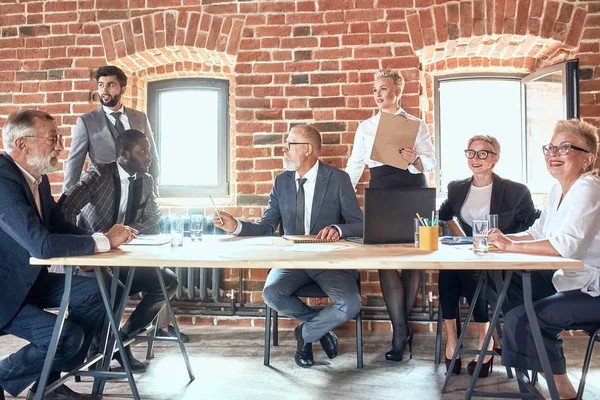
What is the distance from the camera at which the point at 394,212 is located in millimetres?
2502

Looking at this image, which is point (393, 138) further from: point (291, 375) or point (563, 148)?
point (291, 375)

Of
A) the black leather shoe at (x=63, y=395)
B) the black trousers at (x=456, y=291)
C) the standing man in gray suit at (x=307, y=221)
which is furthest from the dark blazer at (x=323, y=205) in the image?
the black leather shoe at (x=63, y=395)

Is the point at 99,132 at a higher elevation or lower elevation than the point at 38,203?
higher

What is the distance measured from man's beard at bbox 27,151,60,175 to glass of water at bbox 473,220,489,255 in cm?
184

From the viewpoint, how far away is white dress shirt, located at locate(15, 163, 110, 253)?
7.40 feet

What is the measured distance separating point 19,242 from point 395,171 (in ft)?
7.09

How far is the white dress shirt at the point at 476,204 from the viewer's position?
10.1 feet

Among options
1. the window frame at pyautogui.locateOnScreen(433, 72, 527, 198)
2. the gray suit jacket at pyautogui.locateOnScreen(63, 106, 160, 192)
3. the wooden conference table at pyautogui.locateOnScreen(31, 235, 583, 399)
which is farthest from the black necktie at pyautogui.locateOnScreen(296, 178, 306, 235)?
the window frame at pyautogui.locateOnScreen(433, 72, 527, 198)

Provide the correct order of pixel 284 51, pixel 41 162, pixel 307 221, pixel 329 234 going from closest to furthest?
pixel 41 162 < pixel 329 234 < pixel 307 221 < pixel 284 51

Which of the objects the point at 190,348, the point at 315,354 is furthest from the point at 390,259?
the point at 190,348

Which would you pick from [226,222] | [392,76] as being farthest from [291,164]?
[392,76]

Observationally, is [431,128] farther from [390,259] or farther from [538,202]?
[390,259]

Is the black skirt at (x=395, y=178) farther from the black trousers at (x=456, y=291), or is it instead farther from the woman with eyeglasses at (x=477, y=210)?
the black trousers at (x=456, y=291)

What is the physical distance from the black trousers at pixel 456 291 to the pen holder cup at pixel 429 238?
2.30 ft
